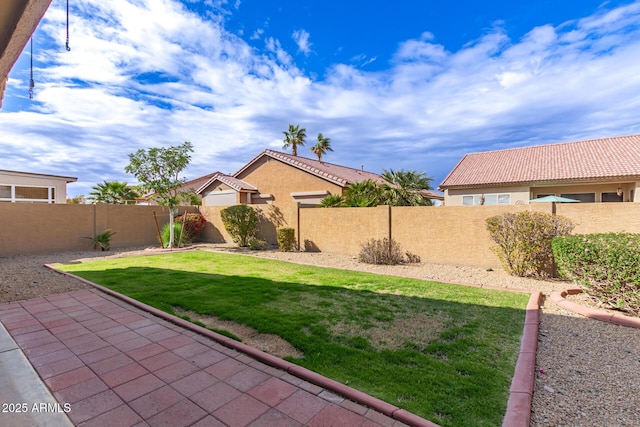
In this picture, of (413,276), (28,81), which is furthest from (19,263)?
(413,276)

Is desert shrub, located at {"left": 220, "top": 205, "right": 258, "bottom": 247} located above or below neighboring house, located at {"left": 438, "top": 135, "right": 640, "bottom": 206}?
below

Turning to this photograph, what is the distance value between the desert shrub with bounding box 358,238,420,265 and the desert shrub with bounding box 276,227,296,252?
3.99m

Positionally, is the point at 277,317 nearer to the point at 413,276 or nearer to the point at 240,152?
the point at 413,276

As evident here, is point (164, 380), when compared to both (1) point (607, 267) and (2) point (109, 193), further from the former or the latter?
(2) point (109, 193)

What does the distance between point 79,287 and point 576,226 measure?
42.7ft

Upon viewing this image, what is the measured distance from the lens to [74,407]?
9.08 ft

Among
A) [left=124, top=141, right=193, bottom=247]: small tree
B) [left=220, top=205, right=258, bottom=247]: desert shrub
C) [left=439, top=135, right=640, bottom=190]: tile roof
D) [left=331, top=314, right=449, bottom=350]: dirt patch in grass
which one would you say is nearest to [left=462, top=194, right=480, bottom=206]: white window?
[left=439, top=135, right=640, bottom=190]: tile roof

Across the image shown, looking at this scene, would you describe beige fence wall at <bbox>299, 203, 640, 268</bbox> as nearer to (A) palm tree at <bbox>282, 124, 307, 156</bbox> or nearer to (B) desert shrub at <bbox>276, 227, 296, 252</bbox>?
(B) desert shrub at <bbox>276, 227, 296, 252</bbox>

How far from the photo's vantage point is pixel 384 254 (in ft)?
35.8

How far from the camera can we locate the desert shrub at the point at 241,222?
15.5 meters

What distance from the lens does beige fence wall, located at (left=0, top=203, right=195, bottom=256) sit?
41.7 ft

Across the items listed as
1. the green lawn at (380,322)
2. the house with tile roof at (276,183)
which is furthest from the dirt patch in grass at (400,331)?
the house with tile roof at (276,183)

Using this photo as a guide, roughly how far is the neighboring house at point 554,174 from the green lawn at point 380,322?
1451 cm

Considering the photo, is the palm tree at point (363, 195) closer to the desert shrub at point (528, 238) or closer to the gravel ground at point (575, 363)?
the desert shrub at point (528, 238)
